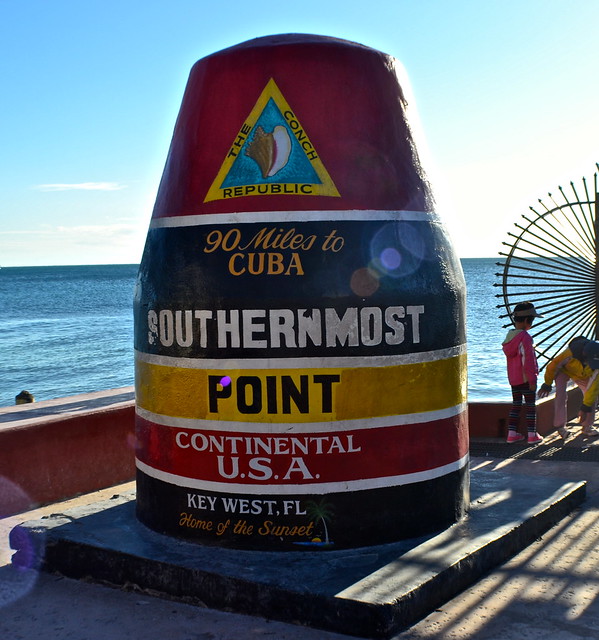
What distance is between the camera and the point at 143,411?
629 centimetres

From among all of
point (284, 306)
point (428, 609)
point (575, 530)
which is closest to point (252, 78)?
point (284, 306)

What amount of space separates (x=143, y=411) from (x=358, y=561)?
1.99 metres

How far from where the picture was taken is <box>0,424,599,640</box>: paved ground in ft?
15.9

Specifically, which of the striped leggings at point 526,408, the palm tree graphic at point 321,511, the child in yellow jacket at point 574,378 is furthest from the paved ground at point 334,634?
the child in yellow jacket at point 574,378

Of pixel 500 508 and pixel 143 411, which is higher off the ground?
pixel 143 411

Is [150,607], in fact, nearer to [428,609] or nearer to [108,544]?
[108,544]

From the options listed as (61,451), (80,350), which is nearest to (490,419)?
(61,451)

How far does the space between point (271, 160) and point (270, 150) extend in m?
0.07

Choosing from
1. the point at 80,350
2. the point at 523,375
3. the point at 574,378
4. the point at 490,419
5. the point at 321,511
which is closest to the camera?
the point at 321,511

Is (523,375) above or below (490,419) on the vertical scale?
above

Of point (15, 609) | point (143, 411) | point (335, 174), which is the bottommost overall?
point (15, 609)

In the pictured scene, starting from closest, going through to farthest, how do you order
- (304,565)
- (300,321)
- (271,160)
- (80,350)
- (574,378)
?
(304,565), (300,321), (271,160), (574,378), (80,350)

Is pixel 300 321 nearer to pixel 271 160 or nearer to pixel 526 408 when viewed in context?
pixel 271 160

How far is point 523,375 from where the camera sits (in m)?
10.3
